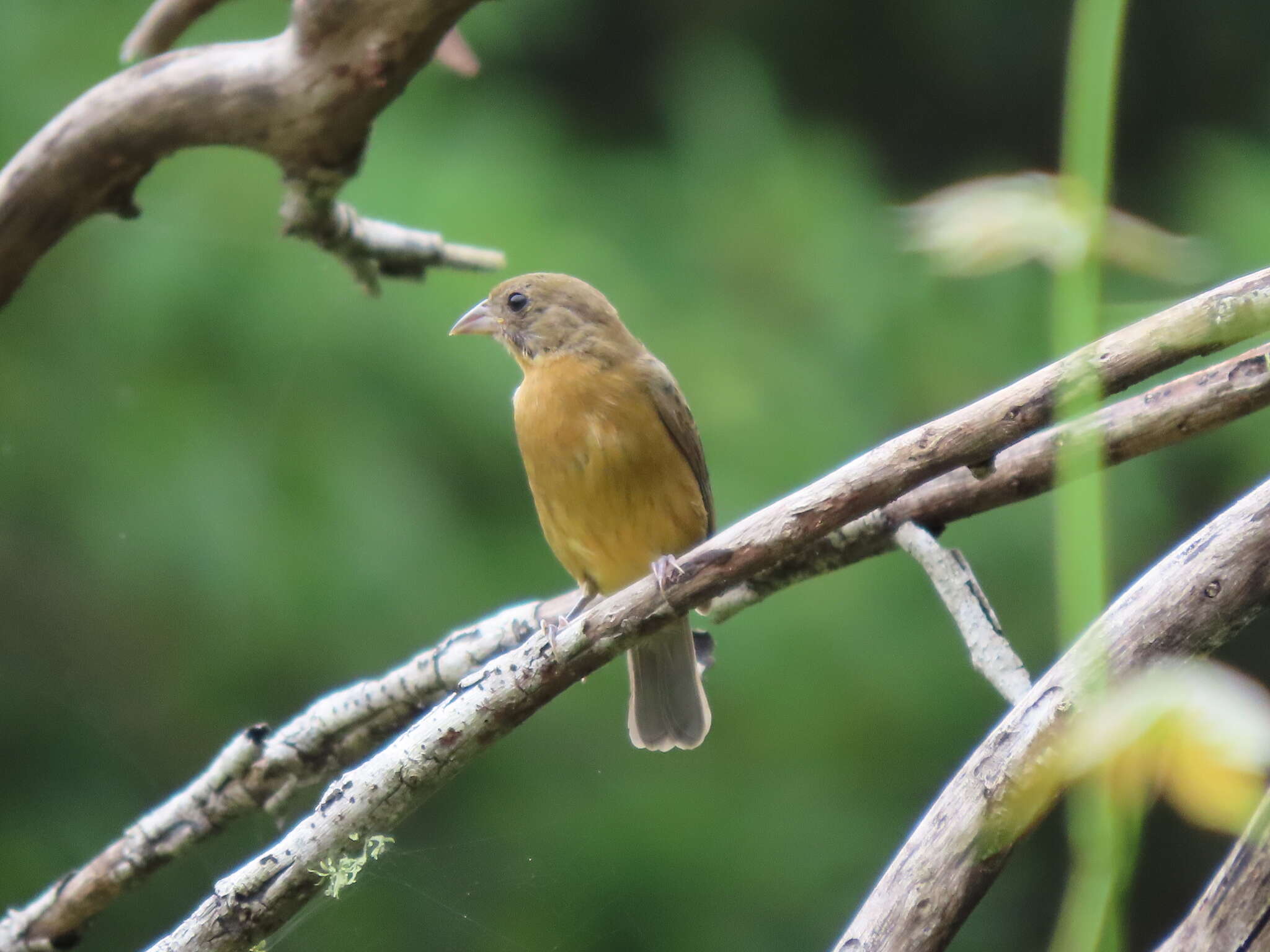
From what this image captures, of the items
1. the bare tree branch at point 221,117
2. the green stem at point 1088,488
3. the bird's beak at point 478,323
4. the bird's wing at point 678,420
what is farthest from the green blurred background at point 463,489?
the green stem at point 1088,488

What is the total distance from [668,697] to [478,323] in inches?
41.6

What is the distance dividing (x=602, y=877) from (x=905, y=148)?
3.18 meters

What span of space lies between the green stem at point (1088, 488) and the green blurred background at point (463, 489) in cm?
357

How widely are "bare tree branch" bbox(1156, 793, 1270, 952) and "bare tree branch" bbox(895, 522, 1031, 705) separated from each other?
65 cm

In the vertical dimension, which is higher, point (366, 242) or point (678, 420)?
point (366, 242)

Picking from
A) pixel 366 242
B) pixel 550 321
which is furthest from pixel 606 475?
pixel 366 242

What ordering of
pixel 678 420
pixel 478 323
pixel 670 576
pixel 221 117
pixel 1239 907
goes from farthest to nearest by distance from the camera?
pixel 478 323 < pixel 678 420 < pixel 221 117 < pixel 670 576 < pixel 1239 907

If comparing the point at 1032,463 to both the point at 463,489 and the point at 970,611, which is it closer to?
the point at 970,611

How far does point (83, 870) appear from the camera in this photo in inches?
114

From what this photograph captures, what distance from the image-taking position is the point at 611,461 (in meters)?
3.06

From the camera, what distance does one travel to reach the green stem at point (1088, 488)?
2.12 feet

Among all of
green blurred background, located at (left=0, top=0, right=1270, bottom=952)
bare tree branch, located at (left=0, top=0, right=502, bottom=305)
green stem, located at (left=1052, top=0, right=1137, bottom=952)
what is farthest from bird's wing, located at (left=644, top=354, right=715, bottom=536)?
green stem, located at (left=1052, top=0, right=1137, bottom=952)

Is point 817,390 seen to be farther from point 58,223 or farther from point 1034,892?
point 58,223

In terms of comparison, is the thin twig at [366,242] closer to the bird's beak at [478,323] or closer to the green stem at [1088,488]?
the bird's beak at [478,323]
